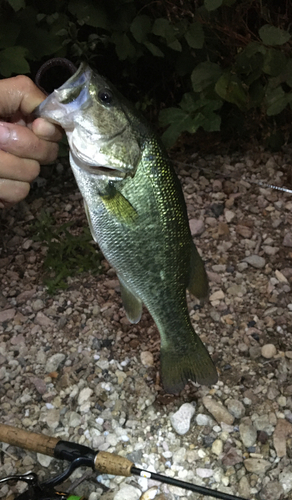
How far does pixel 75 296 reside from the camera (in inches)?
89.8

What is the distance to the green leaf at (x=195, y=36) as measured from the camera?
2.50m

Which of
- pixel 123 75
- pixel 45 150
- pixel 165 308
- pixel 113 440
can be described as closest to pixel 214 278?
pixel 113 440

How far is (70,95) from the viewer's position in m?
1.07

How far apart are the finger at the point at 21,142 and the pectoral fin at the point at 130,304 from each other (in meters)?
0.41

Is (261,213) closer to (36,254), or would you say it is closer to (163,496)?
(36,254)

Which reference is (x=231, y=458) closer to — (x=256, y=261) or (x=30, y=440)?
(x=30, y=440)

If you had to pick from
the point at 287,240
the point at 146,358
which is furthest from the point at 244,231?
the point at 146,358

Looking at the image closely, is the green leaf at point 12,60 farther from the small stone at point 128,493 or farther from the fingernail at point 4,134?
the small stone at point 128,493

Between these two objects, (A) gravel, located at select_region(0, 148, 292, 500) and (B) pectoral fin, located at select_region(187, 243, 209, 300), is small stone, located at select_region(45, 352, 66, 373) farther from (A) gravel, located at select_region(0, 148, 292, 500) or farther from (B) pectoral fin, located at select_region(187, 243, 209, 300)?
(B) pectoral fin, located at select_region(187, 243, 209, 300)

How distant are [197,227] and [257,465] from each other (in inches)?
50.4

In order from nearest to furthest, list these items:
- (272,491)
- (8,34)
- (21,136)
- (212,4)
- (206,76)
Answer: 1. (21,136)
2. (272,491)
3. (212,4)
4. (8,34)
5. (206,76)

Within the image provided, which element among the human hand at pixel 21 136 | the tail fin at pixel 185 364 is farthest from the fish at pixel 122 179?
the tail fin at pixel 185 364

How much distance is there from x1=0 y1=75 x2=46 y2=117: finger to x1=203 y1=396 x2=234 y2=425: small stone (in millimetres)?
1221

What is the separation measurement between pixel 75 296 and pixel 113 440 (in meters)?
0.78
